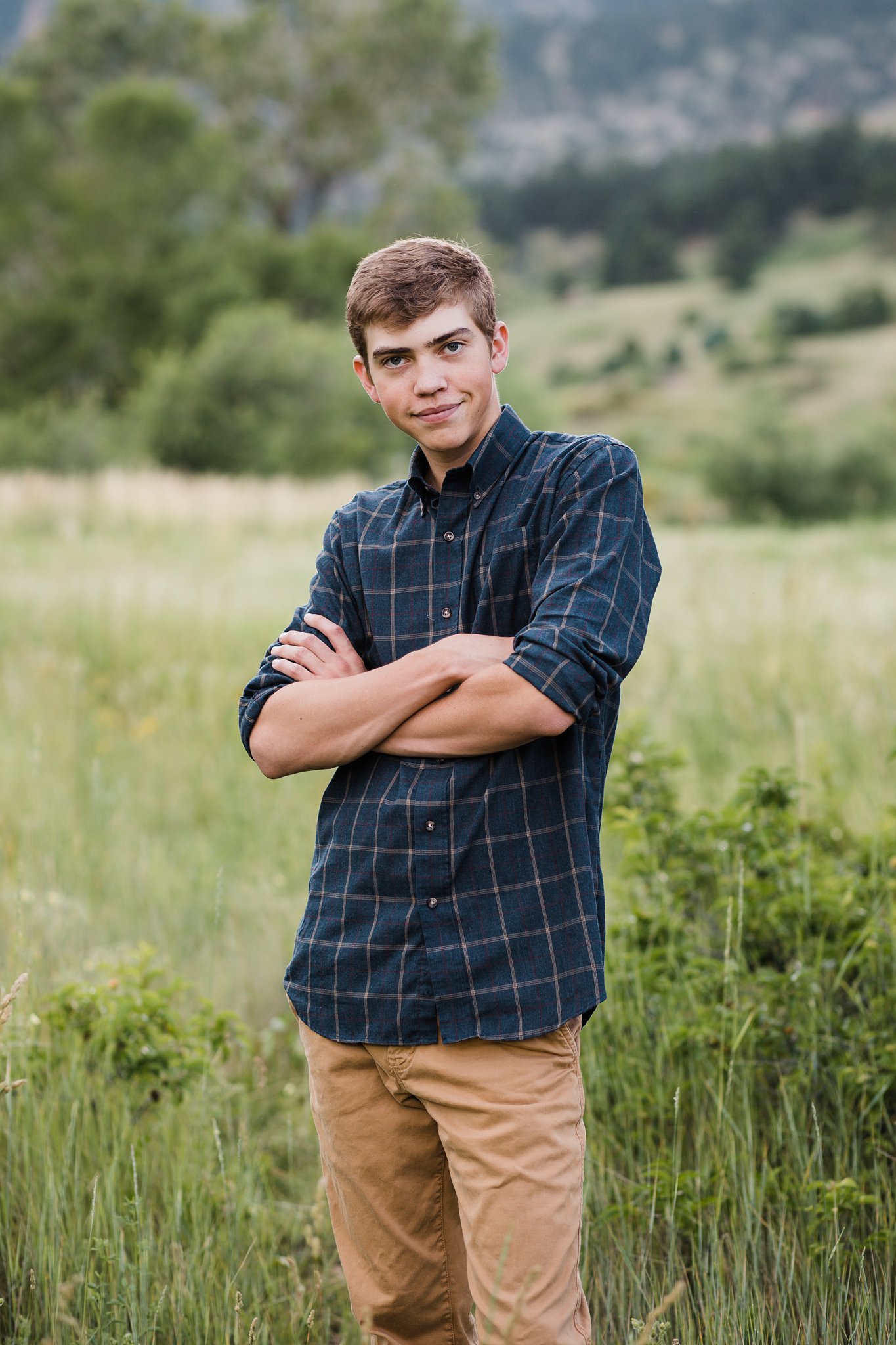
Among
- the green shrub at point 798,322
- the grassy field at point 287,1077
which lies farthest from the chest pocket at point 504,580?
the green shrub at point 798,322

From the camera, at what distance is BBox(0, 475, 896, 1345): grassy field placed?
2.23 meters

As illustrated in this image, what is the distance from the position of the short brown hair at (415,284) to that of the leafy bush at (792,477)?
24.6m

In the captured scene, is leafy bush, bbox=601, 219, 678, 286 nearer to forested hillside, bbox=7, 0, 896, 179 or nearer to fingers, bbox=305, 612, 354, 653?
forested hillside, bbox=7, 0, 896, 179

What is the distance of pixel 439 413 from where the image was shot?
1970 mm

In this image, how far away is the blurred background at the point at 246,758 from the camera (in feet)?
7.86

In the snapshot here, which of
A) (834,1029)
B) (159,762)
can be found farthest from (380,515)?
(159,762)

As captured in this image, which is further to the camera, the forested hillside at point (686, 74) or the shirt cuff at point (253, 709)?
the forested hillside at point (686, 74)

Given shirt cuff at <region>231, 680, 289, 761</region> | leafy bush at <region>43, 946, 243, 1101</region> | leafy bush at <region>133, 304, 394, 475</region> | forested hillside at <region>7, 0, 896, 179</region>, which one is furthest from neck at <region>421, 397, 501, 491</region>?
forested hillside at <region>7, 0, 896, 179</region>

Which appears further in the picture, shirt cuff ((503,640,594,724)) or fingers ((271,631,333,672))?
fingers ((271,631,333,672))

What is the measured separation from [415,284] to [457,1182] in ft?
4.81

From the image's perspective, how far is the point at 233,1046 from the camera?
11.0 ft

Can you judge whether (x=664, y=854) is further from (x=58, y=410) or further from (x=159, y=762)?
(x=58, y=410)

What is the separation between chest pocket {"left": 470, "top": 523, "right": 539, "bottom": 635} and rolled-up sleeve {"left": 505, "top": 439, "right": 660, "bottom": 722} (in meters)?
0.04

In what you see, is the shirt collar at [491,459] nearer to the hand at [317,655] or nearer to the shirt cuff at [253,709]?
the hand at [317,655]
